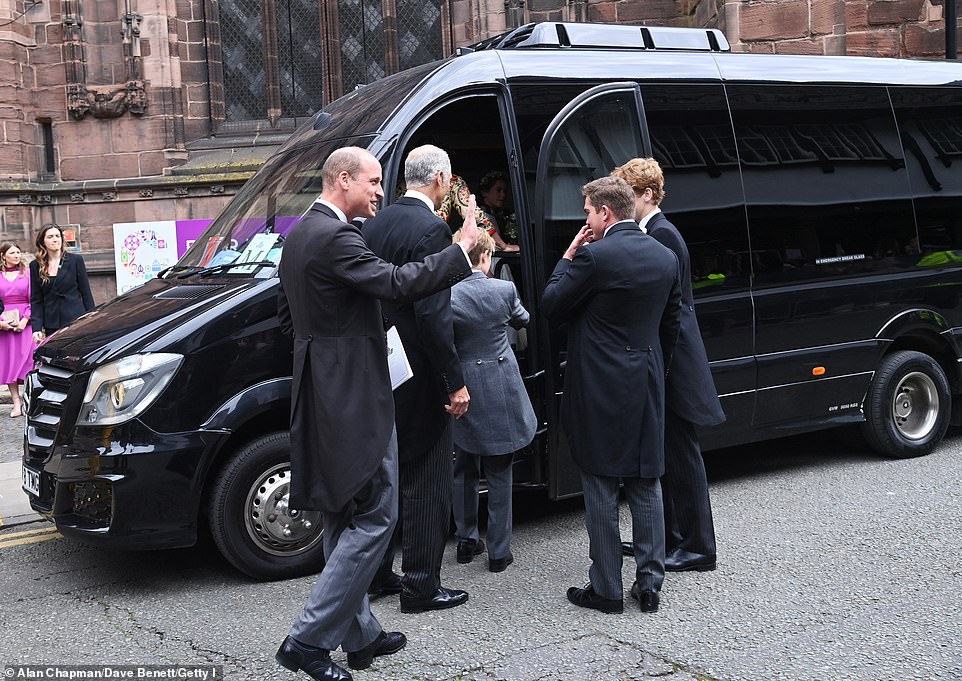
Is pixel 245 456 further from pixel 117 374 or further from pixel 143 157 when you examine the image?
pixel 143 157

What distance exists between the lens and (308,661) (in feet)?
11.8

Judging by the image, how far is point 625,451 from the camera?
436 cm

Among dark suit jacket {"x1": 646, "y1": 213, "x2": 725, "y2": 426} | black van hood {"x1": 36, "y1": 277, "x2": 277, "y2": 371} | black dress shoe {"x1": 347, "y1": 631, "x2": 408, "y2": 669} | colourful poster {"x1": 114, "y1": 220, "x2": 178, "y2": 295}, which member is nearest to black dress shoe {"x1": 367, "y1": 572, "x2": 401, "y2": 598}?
black dress shoe {"x1": 347, "y1": 631, "x2": 408, "y2": 669}

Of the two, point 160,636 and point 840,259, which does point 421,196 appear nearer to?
point 160,636

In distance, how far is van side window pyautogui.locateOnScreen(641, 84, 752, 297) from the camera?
605cm

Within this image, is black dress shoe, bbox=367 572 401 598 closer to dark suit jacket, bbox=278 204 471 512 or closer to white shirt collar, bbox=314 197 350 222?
dark suit jacket, bbox=278 204 471 512

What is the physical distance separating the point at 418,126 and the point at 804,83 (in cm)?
286

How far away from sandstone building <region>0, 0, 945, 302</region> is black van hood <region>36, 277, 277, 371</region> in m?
9.95

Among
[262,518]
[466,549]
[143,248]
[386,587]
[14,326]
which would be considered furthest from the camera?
[143,248]

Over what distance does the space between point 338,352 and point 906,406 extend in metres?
5.13

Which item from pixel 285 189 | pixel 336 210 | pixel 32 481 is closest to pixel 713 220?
pixel 285 189

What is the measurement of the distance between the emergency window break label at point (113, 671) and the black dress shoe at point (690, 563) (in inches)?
85.2

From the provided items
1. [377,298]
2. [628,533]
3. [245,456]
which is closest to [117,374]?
[245,456]

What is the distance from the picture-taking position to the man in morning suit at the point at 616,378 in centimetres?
431
